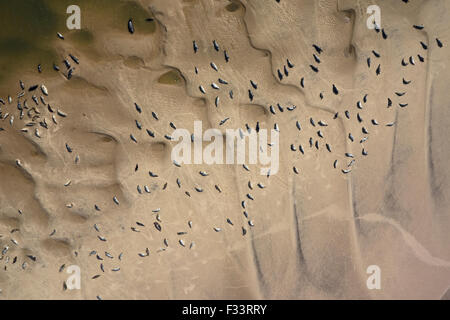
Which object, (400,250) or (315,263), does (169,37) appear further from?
(400,250)

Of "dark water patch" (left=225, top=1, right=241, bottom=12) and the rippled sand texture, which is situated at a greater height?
"dark water patch" (left=225, top=1, right=241, bottom=12)

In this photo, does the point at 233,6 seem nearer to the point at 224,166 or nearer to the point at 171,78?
the point at 171,78

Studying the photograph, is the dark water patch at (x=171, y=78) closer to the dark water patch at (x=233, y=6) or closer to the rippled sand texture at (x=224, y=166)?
the rippled sand texture at (x=224, y=166)

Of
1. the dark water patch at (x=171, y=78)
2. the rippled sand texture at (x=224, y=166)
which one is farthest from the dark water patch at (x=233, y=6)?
the dark water patch at (x=171, y=78)

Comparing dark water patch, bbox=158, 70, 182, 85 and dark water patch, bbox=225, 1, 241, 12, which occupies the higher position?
dark water patch, bbox=225, 1, 241, 12

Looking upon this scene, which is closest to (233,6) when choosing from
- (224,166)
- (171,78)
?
(171,78)

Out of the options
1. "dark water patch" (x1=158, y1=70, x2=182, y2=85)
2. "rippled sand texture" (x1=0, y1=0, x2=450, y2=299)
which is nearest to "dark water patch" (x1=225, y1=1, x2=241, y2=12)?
"rippled sand texture" (x1=0, y1=0, x2=450, y2=299)

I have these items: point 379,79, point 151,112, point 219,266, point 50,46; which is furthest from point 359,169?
point 50,46

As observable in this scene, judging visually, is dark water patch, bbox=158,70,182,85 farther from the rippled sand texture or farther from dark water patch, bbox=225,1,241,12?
dark water patch, bbox=225,1,241,12

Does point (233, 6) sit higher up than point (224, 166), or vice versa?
point (233, 6)
